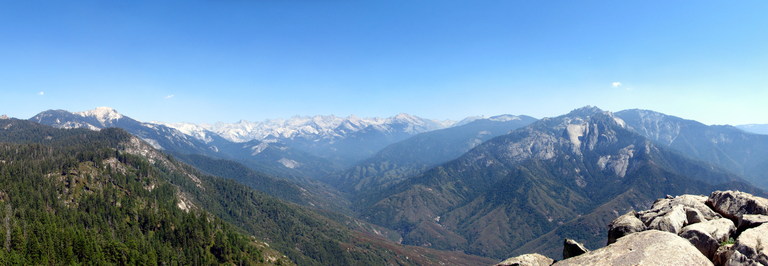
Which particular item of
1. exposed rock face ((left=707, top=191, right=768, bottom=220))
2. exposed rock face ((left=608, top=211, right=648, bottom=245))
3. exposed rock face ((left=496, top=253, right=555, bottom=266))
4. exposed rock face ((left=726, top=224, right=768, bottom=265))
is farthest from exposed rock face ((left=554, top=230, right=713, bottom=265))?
exposed rock face ((left=707, top=191, right=768, bottom=220))

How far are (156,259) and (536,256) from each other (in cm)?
20609

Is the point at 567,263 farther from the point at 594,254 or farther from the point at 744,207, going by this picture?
the point at 744,207

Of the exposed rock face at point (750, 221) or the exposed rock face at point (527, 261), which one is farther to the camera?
the exposed rock face at point (527, 261)

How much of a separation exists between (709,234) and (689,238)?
4.93 feet

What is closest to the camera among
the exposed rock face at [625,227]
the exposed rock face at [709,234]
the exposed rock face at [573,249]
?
the exposed rock face at [709,234]

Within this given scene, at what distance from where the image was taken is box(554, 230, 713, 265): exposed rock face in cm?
2552

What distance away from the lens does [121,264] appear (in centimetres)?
16175

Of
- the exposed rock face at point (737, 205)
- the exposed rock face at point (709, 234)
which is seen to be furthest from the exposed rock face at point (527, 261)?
the exposed rock face at point (737, 205)

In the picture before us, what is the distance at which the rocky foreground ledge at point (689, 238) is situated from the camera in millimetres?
25750

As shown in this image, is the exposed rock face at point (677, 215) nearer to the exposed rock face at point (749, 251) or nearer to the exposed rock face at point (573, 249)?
the exposed rock face at point (749, 251)

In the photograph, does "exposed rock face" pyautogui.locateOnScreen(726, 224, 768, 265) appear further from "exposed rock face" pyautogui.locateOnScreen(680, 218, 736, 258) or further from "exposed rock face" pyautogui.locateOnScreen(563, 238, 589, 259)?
"exposed rock face" pyautogui.locateOnScreen(563, 238, 589, 259)

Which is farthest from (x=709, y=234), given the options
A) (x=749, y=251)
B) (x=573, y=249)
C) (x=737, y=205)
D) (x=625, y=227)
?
(x=737, y=205)

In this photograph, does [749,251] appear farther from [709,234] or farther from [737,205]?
[737,205]

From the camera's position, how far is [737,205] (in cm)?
3691
